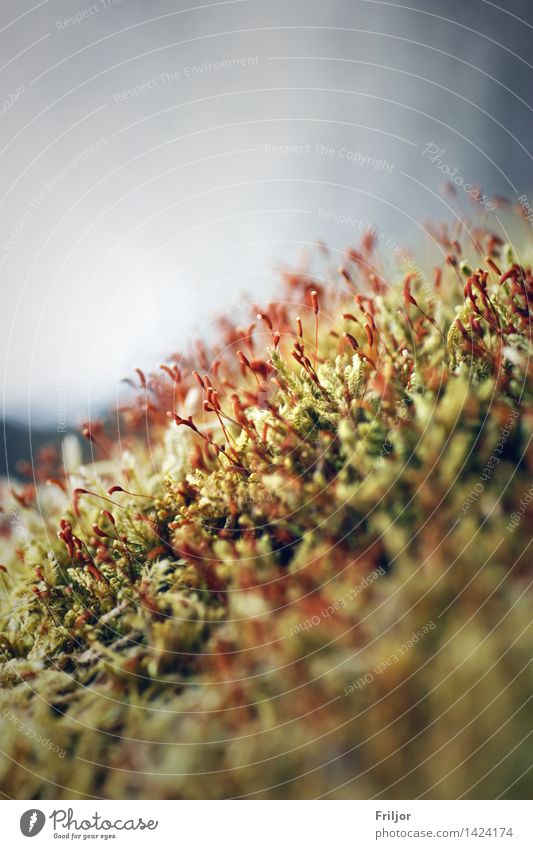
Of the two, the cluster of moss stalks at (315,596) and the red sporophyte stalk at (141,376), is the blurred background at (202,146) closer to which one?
the red sporophyte stalk at (141,376)

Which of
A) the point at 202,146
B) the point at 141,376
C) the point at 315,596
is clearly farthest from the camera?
the point at 202,146

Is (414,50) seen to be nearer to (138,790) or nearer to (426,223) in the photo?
(426,223)

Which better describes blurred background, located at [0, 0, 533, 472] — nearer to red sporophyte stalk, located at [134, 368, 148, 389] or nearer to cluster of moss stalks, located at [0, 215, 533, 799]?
red sporophyte stalk, located at [134, 368, 148, 389]

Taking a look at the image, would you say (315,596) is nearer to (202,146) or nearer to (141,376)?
(141,376)

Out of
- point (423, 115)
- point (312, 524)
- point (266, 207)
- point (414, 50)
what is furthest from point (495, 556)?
point (414, 50)

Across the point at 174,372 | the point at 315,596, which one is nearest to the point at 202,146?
the point at 174,372
